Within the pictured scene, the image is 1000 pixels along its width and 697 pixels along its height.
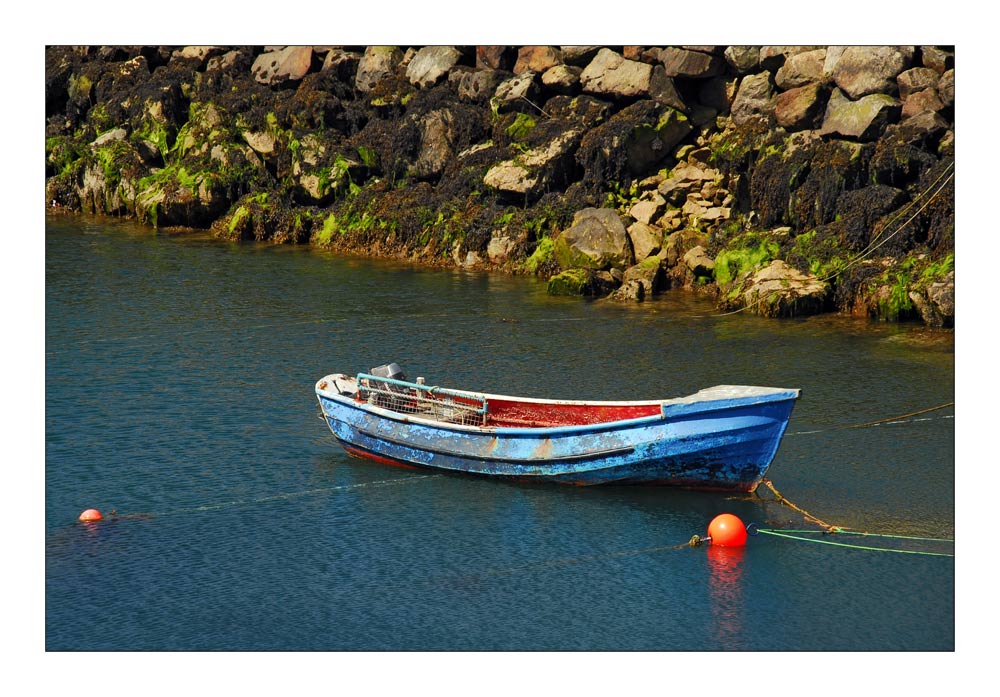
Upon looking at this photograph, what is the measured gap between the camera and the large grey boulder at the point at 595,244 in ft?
148

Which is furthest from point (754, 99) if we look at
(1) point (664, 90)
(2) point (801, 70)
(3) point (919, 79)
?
(3) point (919, 79)

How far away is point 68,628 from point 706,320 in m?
25.0

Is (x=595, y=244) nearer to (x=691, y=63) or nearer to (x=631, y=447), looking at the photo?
(x=691, y=63)

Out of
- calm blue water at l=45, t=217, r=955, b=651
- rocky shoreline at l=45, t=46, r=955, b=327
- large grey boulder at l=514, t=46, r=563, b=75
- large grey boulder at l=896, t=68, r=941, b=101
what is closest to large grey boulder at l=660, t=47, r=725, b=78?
rocky shoreline at l=45, t=46, r=955, b=327

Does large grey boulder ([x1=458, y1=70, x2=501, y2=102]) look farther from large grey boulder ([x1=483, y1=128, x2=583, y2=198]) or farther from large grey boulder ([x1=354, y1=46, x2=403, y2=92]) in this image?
large grey boulder ([x1=354, y1=46, x2=403, y2=92])

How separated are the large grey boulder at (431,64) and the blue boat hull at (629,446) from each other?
32.3 metres

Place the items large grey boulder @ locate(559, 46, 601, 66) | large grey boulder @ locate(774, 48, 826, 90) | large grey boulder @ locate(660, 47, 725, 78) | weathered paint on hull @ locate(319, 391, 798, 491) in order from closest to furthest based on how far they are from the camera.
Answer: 1. weathered paint on hull @ locate(319, 391, 798, 491)
2. large grey boulder @ locate(774, 48, 826, 90)
3. large grey boulder @ locate(660, 47, 725, 78)
4. large grey boulder @ locate(559, 46, 601, 66)

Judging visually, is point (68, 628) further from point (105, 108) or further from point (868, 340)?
point (105, 108)

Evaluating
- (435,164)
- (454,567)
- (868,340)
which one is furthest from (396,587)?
(435,164)

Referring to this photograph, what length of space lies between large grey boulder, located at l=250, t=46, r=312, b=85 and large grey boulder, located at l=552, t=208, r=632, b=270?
790 inches

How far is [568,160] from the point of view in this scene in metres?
49.7

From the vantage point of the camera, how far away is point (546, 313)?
41312 mm

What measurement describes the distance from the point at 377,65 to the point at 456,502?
123ft

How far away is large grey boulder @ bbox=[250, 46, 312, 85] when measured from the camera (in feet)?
196
